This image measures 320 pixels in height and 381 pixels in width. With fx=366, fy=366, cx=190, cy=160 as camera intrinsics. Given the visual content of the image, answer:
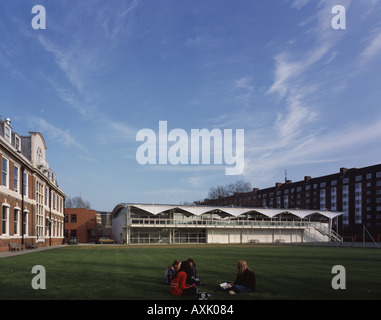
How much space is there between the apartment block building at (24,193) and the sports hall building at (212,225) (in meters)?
14.3

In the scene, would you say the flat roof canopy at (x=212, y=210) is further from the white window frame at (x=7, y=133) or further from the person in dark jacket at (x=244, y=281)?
the person in dark jacket at (x=244, y=281)

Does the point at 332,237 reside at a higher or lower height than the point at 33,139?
lower

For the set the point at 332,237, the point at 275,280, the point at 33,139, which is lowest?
the point at 332,237

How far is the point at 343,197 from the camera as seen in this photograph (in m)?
103

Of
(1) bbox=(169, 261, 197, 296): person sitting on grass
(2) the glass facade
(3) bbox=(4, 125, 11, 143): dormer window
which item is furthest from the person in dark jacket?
(2) the glass facade

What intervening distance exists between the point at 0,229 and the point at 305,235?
6264 centimetres

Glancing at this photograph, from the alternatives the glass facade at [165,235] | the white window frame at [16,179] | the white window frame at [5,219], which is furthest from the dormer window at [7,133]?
the glass facade at [165,235]

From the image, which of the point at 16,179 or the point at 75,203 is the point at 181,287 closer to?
the point at 16,179

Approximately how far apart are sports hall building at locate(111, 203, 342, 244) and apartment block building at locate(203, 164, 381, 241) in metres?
12.3

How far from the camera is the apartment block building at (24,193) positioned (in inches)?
1180

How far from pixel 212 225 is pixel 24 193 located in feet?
123
